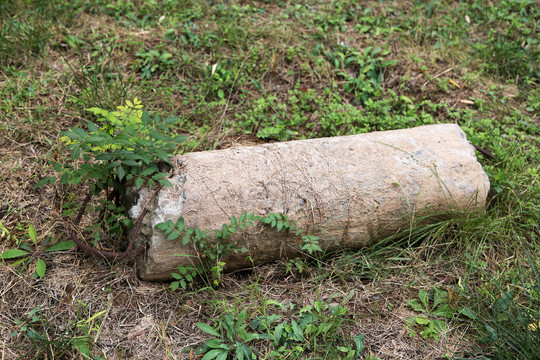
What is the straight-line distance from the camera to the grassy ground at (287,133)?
7.32 feet

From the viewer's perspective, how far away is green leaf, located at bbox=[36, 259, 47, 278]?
237 centimetres

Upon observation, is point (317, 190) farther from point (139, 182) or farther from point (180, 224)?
point (139, 182)

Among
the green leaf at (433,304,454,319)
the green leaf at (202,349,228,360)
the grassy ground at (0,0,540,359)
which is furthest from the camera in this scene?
the green leaf at (433,304,454,319)

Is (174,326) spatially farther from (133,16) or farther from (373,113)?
(133,16)

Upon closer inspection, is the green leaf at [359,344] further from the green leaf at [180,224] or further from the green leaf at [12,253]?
the green leaf at [12,253]

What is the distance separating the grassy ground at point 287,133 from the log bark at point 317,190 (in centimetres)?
16

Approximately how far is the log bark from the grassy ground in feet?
0.52

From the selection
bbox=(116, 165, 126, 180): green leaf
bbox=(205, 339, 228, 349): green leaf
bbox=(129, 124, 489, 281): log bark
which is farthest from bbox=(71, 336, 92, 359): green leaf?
bbox=(116, 165, 126, 180): green leaf

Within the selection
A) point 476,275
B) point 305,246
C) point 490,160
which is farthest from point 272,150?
point 490,160

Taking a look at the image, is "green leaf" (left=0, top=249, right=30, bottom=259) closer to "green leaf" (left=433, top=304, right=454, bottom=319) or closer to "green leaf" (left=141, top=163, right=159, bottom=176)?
"green leaf" (left=141, top=163, right=159, bottom=176)

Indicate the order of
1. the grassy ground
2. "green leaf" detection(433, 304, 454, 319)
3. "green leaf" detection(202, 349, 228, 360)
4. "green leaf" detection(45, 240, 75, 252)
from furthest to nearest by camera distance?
"green leaf" detection(45, 240, 75, 252) < "green leaf" detection(433, 304, 454, 319) < the grassy ground < "green leaf" detection(202, 349, 228, 360)

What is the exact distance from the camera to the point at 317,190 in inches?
97.4

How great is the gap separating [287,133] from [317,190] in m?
1.03

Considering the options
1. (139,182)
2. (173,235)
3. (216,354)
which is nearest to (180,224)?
(173,235)
